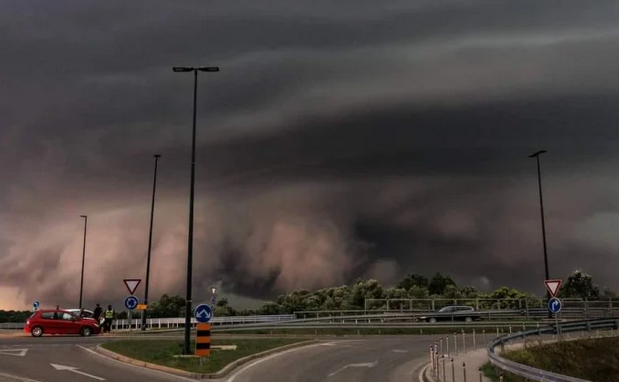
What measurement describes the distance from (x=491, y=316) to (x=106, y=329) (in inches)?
1257

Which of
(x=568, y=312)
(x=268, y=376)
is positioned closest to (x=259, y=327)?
(x=268, y=376)

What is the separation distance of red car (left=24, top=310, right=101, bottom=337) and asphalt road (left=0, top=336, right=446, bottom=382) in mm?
5995

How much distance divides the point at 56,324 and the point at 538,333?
2668 cm

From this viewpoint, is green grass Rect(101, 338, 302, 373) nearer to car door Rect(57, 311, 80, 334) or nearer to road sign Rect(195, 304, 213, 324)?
road sign Rect(195, 304, 213, 324)

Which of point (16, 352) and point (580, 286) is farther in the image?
point (580, 286)

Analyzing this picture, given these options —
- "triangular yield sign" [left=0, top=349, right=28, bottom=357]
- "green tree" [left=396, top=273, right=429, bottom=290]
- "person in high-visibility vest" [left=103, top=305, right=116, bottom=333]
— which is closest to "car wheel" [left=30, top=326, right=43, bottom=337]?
"person in high-visibility vest" [left=103, top=305, right=116, bottom=333]

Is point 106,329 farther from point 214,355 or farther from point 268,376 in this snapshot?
point 268,376

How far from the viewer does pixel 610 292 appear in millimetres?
111875

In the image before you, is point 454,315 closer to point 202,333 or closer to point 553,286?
point 553,286

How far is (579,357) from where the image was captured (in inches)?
1228

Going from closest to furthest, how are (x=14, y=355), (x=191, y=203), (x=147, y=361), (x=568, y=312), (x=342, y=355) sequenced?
(x=147, y=361) < (x=14, y=355) < (x=191, y=203) < (x=342, y=355) < (x=568, y=312)

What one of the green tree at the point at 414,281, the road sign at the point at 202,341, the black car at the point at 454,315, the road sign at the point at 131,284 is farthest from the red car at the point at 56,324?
the green tree at the point at 414,281

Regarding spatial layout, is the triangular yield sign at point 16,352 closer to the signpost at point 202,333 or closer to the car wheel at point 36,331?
the signpost at point 202,333

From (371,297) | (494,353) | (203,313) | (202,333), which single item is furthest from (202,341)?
(371,297)
